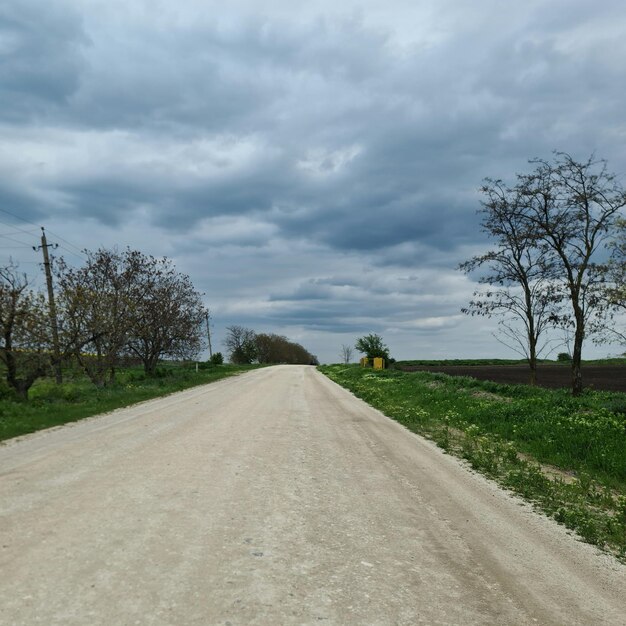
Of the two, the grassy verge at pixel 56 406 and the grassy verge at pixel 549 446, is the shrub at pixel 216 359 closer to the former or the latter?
the grassy verge at pixel 56 406

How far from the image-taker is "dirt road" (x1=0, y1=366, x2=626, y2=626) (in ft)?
12.4

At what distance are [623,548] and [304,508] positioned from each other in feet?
11.8

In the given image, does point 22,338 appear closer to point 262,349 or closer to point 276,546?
point 276,546

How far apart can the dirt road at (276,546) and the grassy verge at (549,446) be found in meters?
0.60

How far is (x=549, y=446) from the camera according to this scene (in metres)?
11.0

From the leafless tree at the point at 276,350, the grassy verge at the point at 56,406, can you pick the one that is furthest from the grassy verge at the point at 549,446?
the leafless tree at the point at 276,350

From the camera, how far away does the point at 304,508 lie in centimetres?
625

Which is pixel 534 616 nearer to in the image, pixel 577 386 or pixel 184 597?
pixel 184 597

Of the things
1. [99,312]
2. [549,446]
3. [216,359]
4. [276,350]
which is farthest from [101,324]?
[276,350]

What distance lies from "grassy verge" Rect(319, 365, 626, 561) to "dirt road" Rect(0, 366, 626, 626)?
60 cm

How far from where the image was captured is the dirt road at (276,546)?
3.79 metres

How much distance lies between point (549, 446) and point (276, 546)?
8096 millimetres

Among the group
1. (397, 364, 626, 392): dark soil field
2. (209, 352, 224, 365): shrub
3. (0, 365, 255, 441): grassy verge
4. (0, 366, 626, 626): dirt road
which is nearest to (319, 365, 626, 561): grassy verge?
(0, 366, 626, 626): dirt road

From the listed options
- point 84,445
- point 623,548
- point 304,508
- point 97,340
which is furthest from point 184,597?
point 97,340
